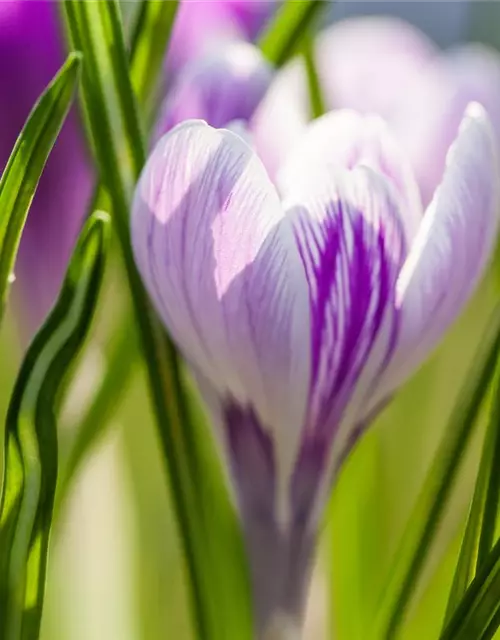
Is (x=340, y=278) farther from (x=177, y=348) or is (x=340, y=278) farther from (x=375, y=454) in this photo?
(x=375, y=454)

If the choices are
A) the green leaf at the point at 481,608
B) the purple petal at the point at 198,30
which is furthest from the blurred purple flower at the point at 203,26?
the green leaf at the point at 481,608

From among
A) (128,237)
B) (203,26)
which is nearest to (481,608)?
(128,237)

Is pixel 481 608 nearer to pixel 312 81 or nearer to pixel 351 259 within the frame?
pixel 351 259

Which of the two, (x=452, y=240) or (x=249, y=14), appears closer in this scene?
(x=452, y=240)

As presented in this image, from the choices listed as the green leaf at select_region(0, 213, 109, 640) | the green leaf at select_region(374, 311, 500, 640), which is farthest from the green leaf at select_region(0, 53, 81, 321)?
the green leaf at select_region(374, 311, 500, 640)

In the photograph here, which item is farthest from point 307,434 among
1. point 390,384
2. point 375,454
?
point 375,454

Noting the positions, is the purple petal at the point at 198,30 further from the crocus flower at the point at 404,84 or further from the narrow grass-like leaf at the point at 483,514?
the narrow grass-like leaf at the point at 483,514

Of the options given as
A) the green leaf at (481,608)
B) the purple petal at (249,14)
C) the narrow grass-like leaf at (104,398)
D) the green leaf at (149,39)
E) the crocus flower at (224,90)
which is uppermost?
the purple petal at (249,14)
